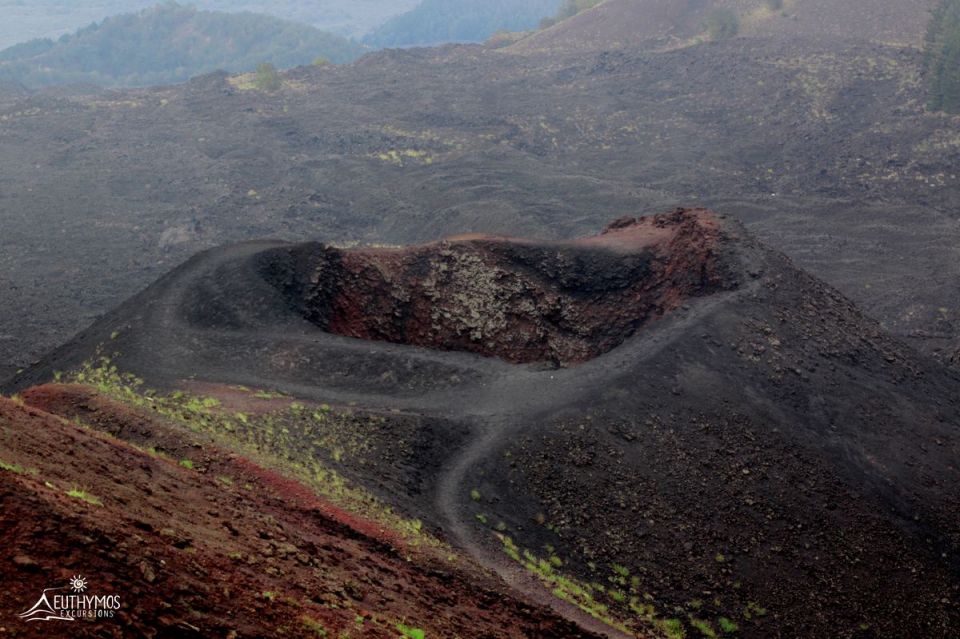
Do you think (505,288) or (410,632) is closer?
(410,632)

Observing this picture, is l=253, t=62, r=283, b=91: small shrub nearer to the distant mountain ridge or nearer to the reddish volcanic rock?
the distant mountain ridge

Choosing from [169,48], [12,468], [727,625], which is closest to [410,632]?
[12,468]

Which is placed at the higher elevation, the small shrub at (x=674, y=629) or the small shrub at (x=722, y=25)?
the small shrub at (x=722, y=25)

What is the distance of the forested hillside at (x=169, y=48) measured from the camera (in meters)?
144

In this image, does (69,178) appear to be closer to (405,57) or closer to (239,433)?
(405,57)

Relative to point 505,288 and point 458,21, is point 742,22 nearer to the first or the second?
point 505,288

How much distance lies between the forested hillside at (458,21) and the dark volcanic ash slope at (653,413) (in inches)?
6348

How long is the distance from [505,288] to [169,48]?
144028 millimetres

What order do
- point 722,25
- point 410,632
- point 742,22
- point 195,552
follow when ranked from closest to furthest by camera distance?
1. point 195,552
2. point 410,632
3. point 722,25
4. point 742,22

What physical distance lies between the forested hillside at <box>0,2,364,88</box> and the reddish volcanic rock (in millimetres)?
128134

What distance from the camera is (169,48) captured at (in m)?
151

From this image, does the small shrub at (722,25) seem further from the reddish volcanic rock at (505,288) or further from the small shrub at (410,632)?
the small shrub at (410,632)

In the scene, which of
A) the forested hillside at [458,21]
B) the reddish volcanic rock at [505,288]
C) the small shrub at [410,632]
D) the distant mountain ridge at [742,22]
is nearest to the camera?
the small shrub at [410,632]

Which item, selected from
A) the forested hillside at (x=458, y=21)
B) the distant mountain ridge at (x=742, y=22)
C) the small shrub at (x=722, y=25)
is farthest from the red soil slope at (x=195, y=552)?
the forested hillside at (x=458, y=21)
